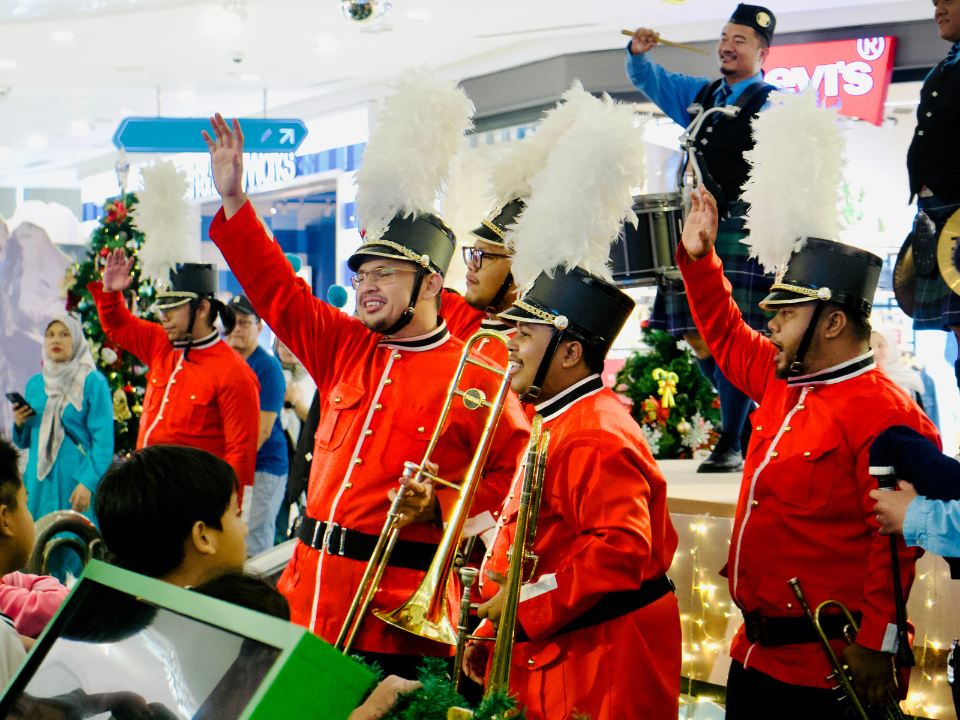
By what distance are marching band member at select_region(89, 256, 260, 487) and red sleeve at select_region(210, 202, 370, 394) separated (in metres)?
1.85

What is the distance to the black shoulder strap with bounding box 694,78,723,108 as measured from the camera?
14.8 feet

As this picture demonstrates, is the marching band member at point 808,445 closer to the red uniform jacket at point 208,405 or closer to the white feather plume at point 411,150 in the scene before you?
the white feather plume at point 411,150

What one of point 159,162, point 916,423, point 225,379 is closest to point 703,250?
point 916,423

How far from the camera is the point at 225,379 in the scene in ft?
15.4

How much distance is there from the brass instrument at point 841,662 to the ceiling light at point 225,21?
7.34 m

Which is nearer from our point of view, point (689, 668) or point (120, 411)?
point (689, 668)

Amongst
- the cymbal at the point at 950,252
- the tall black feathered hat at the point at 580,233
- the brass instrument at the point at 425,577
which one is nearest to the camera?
the brass instrument at the point at 425,577

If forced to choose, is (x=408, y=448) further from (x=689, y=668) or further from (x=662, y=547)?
(x=689, y=668)

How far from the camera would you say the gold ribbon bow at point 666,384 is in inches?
200

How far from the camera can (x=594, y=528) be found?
6.56 feet

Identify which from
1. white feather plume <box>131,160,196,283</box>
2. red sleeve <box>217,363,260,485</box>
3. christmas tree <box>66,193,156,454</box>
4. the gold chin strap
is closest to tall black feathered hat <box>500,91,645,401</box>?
the gold chin strap

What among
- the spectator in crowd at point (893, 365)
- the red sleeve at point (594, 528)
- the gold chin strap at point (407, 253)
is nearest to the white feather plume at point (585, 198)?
the gold chin strap at point (407, 253)

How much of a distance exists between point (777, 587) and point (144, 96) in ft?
36.8

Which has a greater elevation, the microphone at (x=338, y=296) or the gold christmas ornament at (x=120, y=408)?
the microphone at (x=338, y=296)
